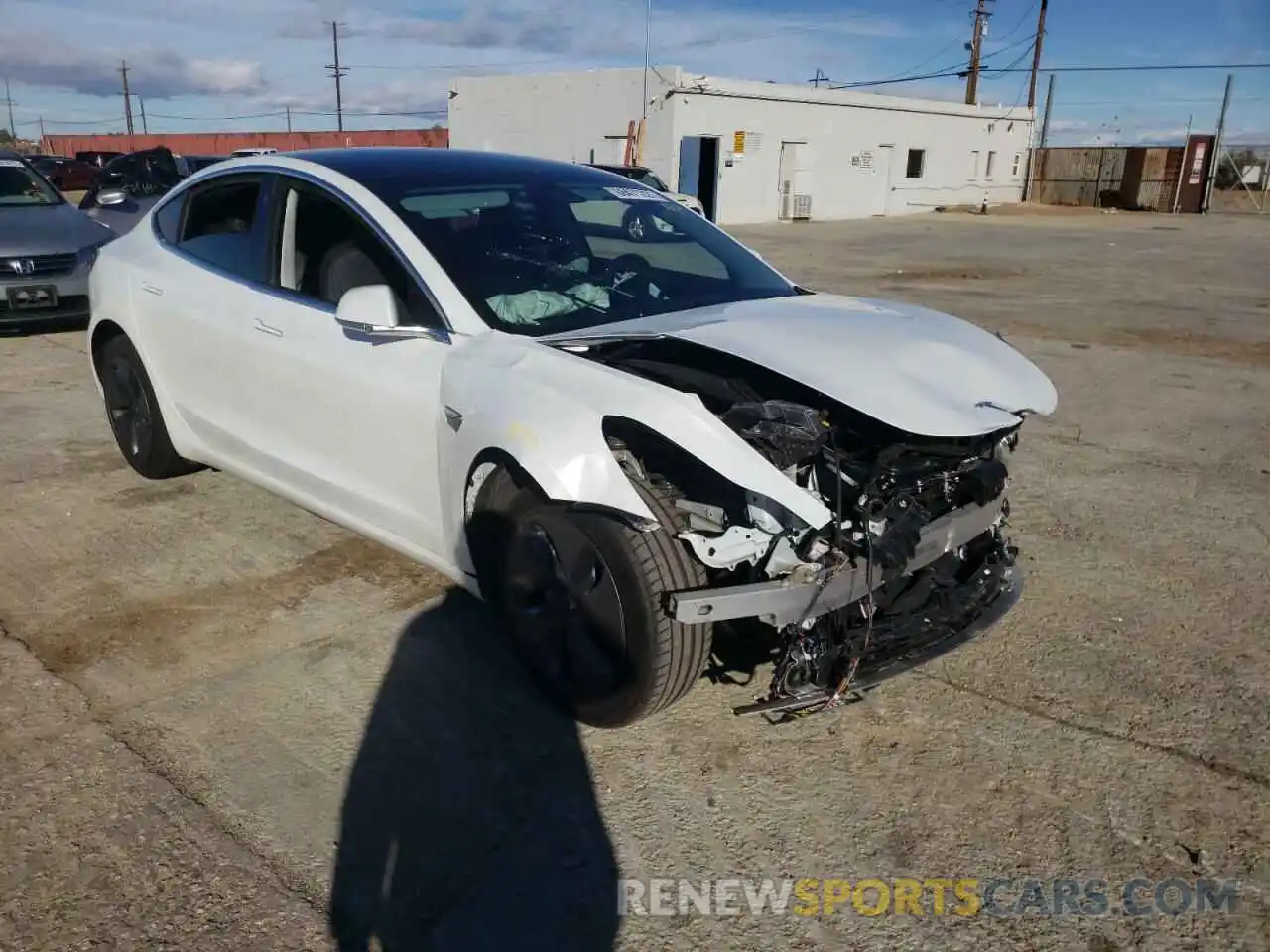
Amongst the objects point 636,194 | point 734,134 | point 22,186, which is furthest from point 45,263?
point 734,134

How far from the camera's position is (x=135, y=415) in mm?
5168

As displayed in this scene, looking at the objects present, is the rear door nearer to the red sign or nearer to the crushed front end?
the crushed front end

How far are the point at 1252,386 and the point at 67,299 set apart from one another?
1007 centimetres

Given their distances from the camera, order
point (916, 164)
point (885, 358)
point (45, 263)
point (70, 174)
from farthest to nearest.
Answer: point (916, 164) < point (70, 174) < point (45, 263) < point (885, 358)

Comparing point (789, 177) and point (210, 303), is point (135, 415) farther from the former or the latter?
point (789, 177)

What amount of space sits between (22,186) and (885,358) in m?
10.4

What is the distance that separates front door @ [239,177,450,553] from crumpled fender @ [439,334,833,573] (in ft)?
0.51

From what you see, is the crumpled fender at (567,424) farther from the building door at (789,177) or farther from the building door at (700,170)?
the building door at (789,177)

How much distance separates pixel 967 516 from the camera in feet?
10.3

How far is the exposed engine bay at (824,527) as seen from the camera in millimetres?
2750

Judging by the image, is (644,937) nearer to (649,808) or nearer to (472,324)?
(649,808)

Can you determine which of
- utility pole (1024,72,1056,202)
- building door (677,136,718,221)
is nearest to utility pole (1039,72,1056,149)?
utility pole (1024,72,1056,202)

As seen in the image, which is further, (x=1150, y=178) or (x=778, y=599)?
(x=1150, y=178)

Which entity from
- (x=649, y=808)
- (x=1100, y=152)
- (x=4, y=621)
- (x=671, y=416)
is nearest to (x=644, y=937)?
(x=649, y=808)
